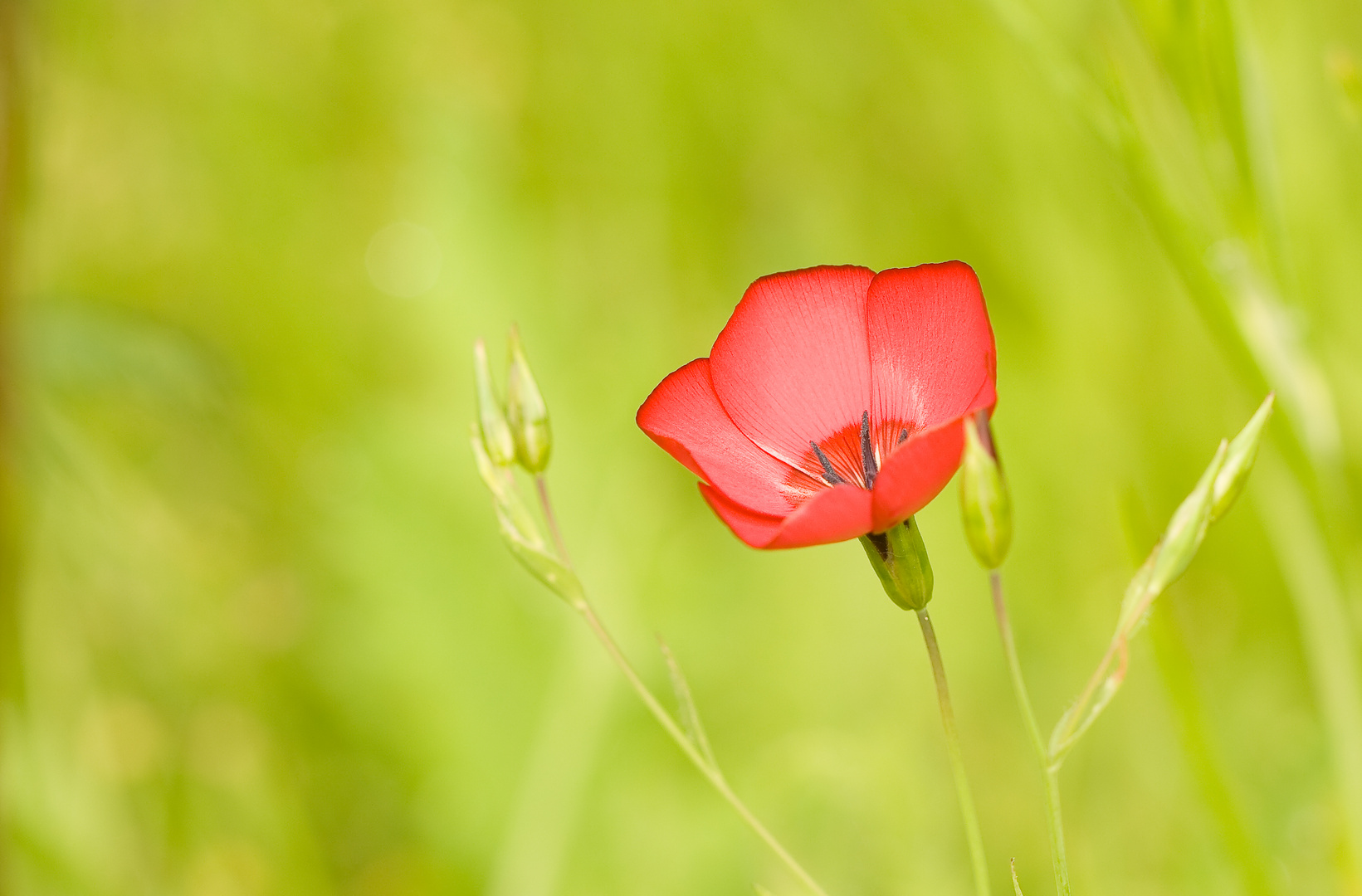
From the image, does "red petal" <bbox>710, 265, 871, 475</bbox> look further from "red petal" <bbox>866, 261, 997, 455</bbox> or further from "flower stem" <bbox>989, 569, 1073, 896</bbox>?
"flower stem" <bbox>989, 569, 1073, 896</bbox>

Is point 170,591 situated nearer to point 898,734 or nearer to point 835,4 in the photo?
point 898,734

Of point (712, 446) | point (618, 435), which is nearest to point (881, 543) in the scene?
point (712, 446)

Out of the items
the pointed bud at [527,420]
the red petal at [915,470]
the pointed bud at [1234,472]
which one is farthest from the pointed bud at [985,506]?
the pointed bud at [527,420]

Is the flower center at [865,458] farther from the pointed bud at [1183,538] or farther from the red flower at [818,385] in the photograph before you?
the pointed bud at [1183,538]

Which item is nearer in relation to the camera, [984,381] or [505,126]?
[984,381]

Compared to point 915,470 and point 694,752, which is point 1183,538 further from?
point 694,752

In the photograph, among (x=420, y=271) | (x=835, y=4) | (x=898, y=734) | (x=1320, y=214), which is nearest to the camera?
(x=898, y=734)

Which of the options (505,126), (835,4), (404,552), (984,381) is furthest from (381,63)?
(984,381)
